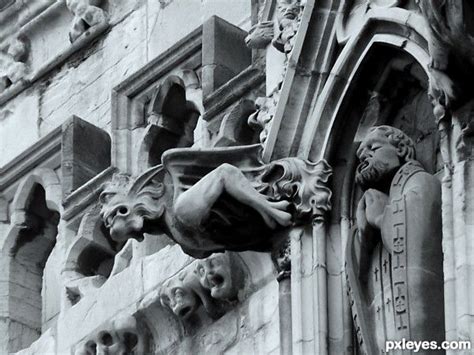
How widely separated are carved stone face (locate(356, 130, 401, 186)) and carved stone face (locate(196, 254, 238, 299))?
3.42ft

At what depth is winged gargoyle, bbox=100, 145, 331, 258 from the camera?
12641 millimetres

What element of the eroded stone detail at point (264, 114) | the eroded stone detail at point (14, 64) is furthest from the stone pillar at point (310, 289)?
the eroded stone detail at point (14, 64)

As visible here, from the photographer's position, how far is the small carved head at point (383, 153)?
12320mm

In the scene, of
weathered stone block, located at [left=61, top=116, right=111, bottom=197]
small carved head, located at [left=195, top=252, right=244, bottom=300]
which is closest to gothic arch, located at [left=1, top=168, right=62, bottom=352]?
weathered stone block, located at [left=61, top=116, right=111, bottom=197]

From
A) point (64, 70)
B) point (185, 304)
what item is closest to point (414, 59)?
point (185, 304)

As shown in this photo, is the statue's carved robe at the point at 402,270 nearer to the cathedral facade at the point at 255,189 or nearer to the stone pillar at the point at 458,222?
the cathedral facade at the point at 255,189

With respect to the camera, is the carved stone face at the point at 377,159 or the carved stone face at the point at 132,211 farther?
the carved stone face at the point at 132,211

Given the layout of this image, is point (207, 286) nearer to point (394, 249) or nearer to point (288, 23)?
point (288, 23)

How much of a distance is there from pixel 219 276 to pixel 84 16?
268cm

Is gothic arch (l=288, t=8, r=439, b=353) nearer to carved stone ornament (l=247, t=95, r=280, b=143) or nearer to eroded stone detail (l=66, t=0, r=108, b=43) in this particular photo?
carved stone ornament (l=247, t=95, r=280, b=143)

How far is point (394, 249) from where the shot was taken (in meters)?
12.1

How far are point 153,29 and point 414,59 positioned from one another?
9.64ft

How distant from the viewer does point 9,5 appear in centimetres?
1631

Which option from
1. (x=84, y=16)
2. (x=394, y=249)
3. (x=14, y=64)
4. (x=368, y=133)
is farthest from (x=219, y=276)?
(x=14, y=64)
